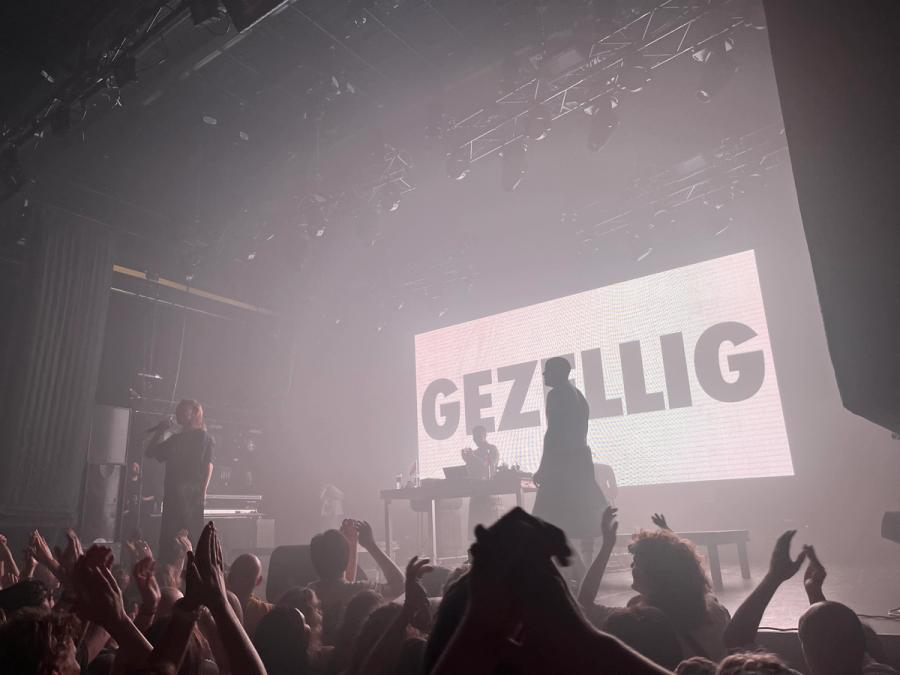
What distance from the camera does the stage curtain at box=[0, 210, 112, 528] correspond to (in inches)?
261

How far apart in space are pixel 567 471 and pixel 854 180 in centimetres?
317

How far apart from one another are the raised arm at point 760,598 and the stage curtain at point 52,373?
703cm

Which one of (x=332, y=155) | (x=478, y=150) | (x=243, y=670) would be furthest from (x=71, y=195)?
(x=243, y=670)

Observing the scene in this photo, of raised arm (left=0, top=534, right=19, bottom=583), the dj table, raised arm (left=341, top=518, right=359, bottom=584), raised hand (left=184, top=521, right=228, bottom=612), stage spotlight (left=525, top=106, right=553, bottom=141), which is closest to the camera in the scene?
raised hand (left=184, top=521, right=228, bottom=612)

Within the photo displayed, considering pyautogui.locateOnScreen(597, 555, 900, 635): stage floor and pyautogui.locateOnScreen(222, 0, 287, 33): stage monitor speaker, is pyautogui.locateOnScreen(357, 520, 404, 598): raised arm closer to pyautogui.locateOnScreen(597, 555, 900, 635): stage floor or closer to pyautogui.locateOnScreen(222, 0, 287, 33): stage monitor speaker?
pyautogui.locateOnScreen(597, 555, 900, 635): stage floor

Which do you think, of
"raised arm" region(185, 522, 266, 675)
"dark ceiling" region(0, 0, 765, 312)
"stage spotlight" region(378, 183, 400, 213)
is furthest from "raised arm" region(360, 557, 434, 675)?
"stage spotlight" region(378, 183, 400, 213)

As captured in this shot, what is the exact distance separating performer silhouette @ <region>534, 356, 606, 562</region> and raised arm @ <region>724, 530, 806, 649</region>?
7.06 ft

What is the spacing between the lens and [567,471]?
4.16 meters

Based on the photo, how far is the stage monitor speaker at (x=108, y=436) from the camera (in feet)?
24.7

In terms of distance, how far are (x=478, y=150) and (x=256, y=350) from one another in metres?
5.63

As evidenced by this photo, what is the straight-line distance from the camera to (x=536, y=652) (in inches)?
22.5

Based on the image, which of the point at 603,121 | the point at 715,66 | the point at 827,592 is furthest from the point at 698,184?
the point at 827,592

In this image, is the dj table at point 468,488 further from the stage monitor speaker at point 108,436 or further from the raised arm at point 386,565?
the stage monitor speaker at point 108,436

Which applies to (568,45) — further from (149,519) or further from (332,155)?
(149,519)
